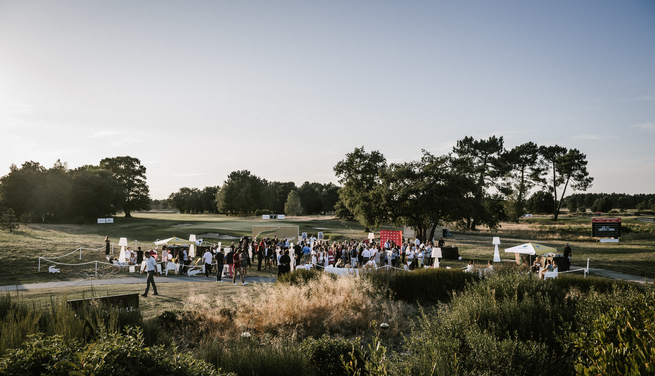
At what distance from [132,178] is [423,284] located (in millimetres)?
82704

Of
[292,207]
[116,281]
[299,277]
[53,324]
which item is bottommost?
[116,281]

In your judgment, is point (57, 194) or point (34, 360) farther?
point (57, 194)

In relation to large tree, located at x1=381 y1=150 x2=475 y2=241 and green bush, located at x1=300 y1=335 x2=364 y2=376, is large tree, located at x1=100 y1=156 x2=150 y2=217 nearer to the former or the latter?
large tree, located at x1=381 y1=150 x2=475 y2=241

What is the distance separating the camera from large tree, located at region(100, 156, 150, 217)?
76.1m

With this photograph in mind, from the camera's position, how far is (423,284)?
12648mm

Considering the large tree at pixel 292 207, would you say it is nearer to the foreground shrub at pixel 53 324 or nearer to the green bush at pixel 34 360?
the foreground shrub at pixel 53 324

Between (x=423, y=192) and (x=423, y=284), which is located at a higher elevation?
(x=423, y=192)

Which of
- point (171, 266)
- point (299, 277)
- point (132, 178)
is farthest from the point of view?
point (132, 178)

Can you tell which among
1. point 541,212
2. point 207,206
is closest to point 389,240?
point 541,212

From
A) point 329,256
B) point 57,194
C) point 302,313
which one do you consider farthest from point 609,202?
point 57,194

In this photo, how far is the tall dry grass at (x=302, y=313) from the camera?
893cm

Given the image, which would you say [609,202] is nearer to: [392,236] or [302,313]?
[392,236]

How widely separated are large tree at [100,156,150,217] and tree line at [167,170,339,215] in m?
16.2

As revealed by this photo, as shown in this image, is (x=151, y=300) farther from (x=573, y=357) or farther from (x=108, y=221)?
(x=108, y=221)
